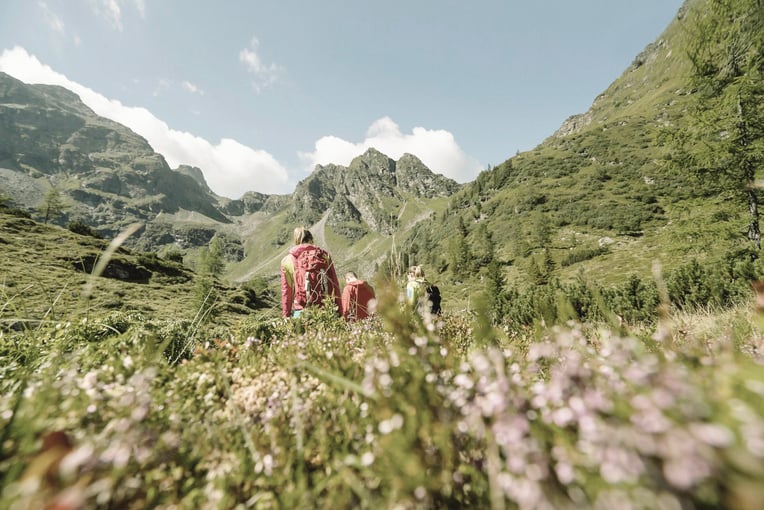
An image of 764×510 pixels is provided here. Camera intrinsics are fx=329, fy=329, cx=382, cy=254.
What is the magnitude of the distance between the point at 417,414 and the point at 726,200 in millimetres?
18378

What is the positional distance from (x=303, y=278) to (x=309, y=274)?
170 mm

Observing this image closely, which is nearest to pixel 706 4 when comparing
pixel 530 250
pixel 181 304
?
pixel 181 304

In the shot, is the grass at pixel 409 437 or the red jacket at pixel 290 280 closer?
the grass at pixel 409 437

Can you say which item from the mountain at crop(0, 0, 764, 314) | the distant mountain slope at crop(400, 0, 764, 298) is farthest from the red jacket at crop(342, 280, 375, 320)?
the distant mountain slope at crop(400, 0, 764, 298)

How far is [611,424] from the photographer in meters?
0.91

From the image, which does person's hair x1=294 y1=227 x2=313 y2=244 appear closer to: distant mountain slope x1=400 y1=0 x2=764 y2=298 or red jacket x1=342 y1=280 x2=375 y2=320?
red jacket x1=342 y1=280 x2=375 y2=320

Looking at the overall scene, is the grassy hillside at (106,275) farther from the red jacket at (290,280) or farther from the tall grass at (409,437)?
the tall grass at (409,437)

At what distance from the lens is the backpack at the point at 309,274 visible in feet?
19.3

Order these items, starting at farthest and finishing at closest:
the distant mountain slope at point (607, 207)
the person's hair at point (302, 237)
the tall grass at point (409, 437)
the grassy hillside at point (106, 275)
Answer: the grassy hillside at point (106, 275) → the distant mountain slope at point (607, 207) → the person's hair at point (302, 237) → the tall grass at point (409, 437)

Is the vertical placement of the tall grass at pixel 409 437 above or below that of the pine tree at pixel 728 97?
below

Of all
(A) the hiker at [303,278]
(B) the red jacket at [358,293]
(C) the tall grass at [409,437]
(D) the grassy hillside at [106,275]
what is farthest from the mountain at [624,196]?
(D) the grassy hillside at [106,275]

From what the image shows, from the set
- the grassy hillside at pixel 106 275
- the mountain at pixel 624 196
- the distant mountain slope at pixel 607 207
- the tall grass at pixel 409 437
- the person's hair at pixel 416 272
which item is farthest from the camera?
the grassy hillside at pixel 106 275

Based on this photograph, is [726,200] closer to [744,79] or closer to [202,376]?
[744,79]

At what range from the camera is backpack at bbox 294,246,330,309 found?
5875 millimetres
